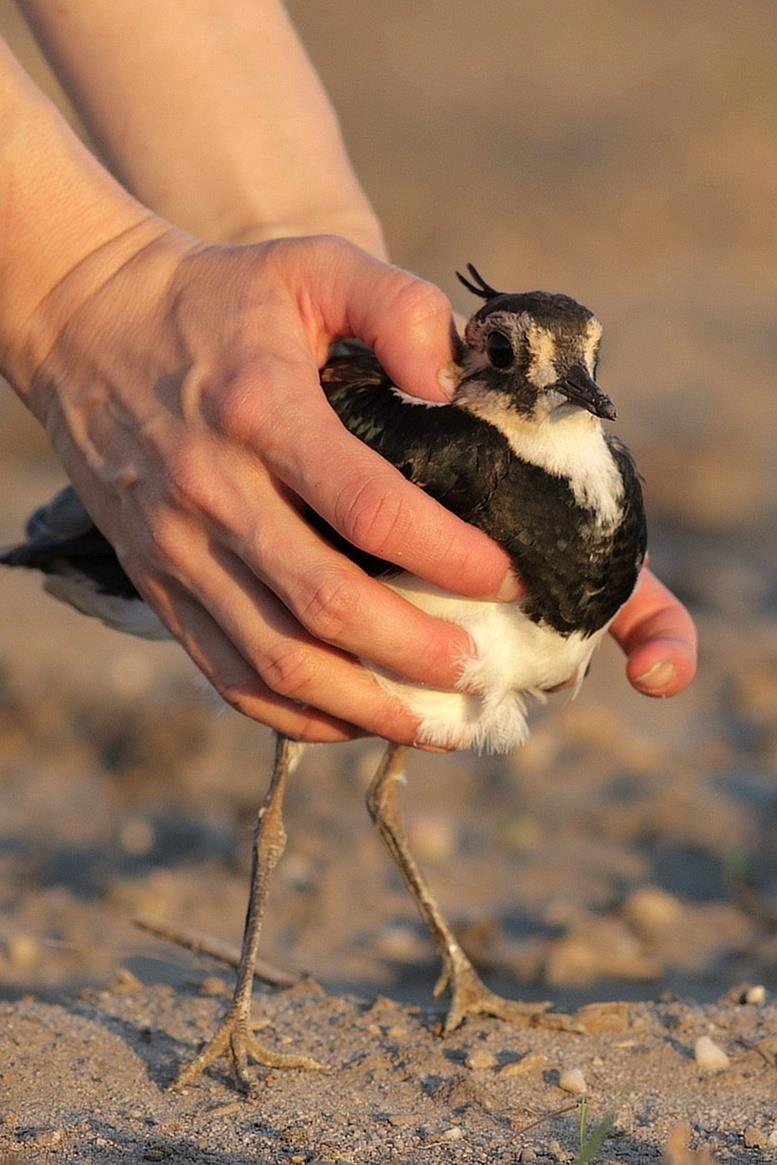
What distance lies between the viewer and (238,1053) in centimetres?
373

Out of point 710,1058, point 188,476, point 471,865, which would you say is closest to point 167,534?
point 188,476

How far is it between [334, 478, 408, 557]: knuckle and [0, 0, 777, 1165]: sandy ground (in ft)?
4.00

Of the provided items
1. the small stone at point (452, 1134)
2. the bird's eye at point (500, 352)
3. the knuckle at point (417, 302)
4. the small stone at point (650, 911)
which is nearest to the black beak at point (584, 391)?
the bird's eye at point (500, 352)

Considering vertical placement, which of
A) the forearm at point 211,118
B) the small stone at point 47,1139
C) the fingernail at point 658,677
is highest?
the forearm at point 211,118

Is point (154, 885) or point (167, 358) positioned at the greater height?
point (167, 358)

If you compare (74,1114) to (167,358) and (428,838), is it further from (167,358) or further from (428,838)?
(428,838)

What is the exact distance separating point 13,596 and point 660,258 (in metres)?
6.64

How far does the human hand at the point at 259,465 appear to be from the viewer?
3.12 m

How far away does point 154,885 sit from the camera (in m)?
5.57

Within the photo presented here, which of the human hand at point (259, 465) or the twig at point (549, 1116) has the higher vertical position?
the human hand at point (259, 465)

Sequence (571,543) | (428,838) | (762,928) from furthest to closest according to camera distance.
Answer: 1. (428,838)
2. (762,928)
3. (571,543)

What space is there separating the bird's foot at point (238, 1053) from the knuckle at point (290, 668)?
37.3 inches

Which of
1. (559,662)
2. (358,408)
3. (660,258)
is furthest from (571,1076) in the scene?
(660,258)

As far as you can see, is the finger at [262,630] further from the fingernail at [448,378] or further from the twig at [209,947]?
the twig at [209,947]
